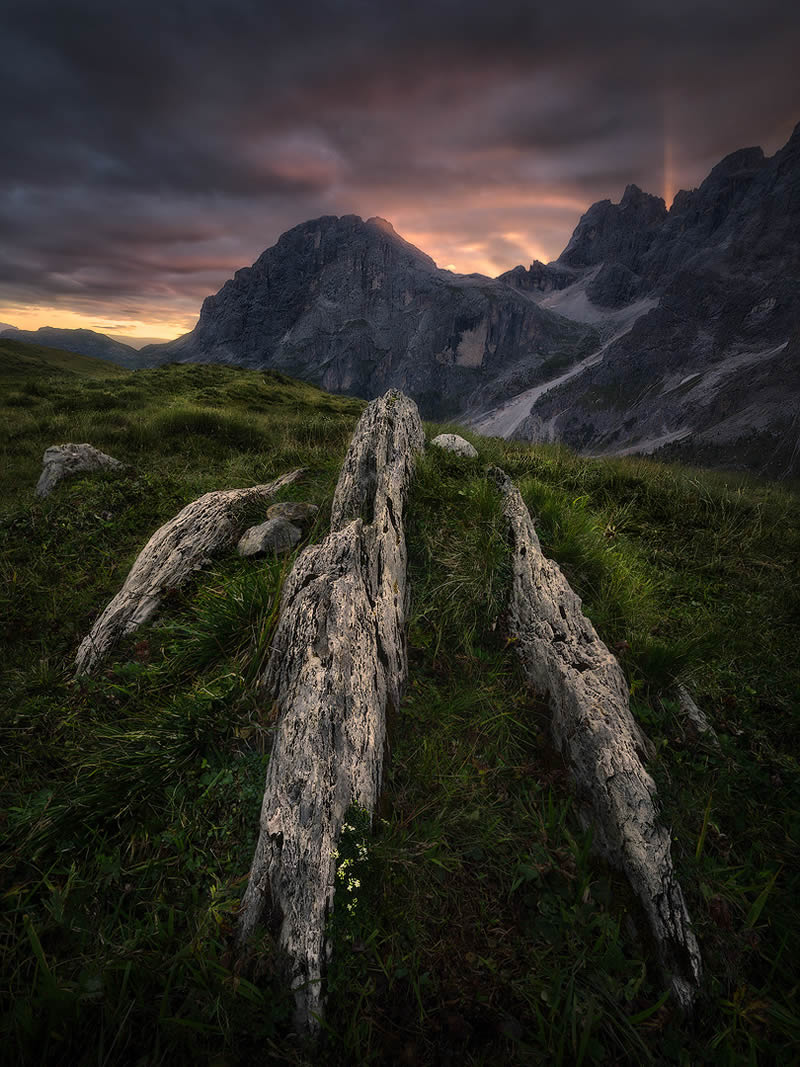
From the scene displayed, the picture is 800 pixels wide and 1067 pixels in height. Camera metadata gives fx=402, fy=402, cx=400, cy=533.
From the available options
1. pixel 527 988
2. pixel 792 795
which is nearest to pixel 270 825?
pixel 527 988

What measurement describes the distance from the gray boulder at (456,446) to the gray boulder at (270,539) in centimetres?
449

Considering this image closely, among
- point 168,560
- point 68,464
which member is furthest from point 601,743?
point 68,464

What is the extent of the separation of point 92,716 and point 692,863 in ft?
17.1

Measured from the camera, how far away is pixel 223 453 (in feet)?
40.5

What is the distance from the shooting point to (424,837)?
310 cm

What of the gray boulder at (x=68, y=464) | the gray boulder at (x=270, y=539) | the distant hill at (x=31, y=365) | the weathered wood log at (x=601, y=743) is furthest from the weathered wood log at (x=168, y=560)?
the distant hill at (x=31, y=365)

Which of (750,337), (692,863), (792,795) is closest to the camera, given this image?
(692,863)

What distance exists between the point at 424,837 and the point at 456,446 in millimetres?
8003

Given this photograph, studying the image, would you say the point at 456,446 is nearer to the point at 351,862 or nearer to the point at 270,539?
the point at 270,539

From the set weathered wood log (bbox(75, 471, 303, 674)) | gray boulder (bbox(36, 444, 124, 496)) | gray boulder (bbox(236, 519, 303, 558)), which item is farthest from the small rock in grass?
gray boulder (bbox(36, 444, 124, 496))

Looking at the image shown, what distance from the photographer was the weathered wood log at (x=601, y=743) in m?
2.72

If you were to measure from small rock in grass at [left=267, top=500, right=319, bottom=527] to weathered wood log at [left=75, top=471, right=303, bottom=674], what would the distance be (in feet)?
1.85

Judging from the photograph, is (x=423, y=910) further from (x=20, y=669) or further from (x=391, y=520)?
(x=20, y=669)

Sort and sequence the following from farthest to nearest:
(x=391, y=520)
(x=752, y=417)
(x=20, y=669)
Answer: (x=752, y=417), (x=391, y=520), (x=20, y=669)
